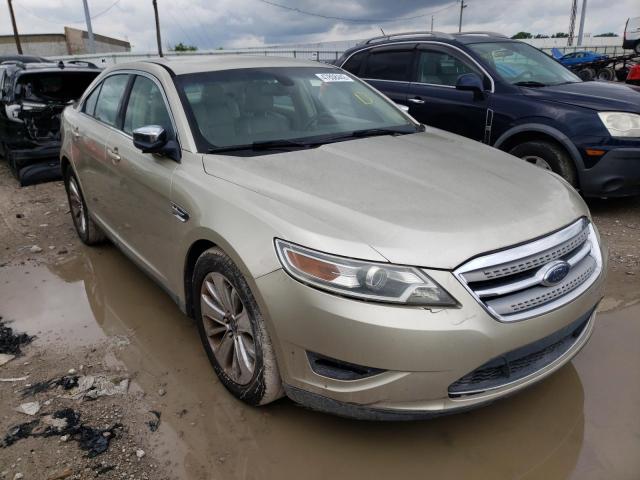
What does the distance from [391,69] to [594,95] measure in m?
2.46

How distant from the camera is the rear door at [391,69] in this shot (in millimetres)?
6363

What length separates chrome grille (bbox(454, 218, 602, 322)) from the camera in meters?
1.97

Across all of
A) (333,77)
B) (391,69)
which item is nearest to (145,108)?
(333,77)

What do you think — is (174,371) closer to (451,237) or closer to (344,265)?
(344,265)

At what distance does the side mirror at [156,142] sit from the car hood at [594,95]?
12.9 feet

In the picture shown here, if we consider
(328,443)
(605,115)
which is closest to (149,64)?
(328,443)

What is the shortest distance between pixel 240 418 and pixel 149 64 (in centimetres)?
241

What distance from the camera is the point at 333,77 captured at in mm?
3773

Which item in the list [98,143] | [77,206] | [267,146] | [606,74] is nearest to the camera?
[267,146]

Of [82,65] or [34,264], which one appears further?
[82,65]

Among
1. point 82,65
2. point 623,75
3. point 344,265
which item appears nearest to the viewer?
point 344,265

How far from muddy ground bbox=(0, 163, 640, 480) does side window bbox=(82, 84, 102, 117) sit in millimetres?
1887

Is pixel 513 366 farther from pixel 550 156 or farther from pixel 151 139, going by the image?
pixel 550 156

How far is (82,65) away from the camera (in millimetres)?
7633
